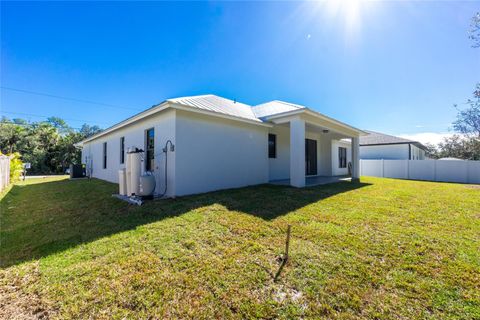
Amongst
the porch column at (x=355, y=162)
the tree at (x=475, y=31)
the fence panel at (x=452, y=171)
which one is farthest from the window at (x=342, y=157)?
the tree at (x=475, y=31)

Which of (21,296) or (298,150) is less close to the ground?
(298,150)

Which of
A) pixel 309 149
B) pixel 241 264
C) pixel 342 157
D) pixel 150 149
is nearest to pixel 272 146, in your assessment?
pixel 309 149

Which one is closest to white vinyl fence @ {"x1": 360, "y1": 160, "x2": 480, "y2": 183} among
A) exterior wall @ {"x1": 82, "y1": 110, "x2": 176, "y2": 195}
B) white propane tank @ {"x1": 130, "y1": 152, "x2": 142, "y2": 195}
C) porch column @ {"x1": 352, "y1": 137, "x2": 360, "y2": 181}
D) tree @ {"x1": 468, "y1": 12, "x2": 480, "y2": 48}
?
porch column @ {"x1": 352, "y1": 137, "x2": 360, "y2": 181}

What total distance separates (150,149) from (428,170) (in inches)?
713

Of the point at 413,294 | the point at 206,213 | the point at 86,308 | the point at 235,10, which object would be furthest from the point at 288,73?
the point at 86,308

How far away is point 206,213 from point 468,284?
4.35m

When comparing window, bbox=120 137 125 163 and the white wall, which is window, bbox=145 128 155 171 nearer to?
window, bbox=120 137 125 163

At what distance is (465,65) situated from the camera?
789 cm

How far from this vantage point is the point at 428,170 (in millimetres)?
14234

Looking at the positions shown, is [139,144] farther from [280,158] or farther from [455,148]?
[455,148]

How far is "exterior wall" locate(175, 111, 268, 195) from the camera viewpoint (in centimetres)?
675

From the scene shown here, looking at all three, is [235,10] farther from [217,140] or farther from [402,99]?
[402,99]

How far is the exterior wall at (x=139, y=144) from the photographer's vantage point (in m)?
6.79

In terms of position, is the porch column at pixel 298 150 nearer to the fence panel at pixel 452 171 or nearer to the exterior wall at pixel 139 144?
the exterior wall at pixel 139 144
